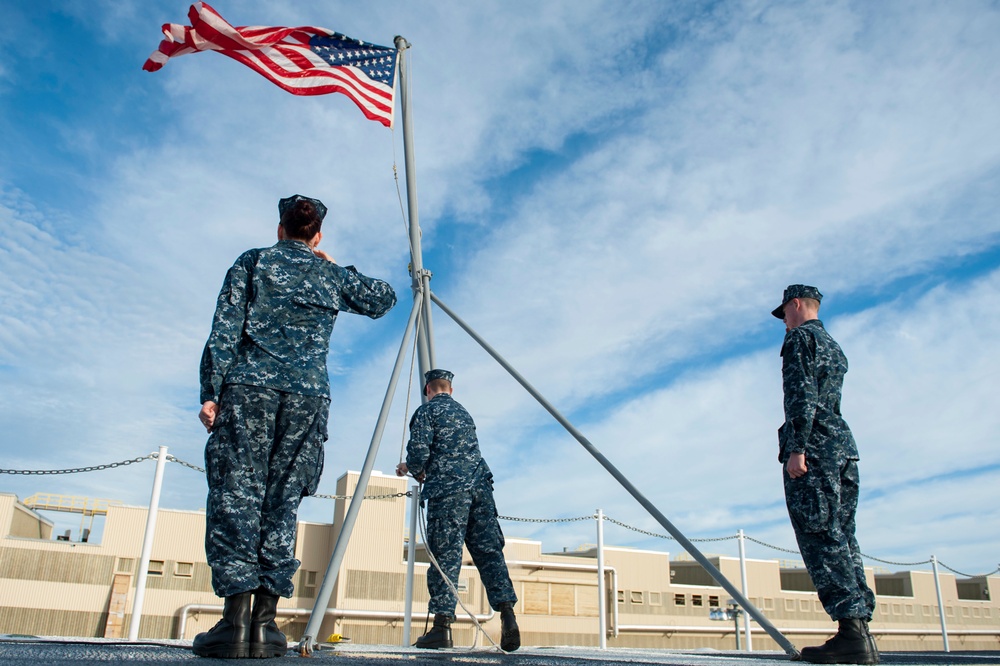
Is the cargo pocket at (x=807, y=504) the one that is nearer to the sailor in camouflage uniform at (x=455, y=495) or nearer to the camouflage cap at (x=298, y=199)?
the sailor in camouflage uniform at (x=455, y=495)

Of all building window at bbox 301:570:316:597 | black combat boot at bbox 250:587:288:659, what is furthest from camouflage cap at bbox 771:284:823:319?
building window at bbox 301:570:316:597

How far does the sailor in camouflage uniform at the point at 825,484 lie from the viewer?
282 cm

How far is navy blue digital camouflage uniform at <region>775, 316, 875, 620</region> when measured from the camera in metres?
2.90

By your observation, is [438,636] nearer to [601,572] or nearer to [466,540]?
[466,540]

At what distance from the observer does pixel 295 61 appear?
5109 millimetres

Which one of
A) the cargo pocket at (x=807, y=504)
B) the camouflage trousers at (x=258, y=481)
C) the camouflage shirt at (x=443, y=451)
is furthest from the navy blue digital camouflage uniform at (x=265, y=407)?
the cargo pocket at (x=807, y=504)

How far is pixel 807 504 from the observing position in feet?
9.84

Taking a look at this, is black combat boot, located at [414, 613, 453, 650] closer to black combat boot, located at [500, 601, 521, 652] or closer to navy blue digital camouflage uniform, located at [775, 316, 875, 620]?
black combat boot, located at [500, 601, 521, 652]

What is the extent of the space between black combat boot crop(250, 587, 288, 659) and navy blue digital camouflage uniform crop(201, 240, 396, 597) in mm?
38

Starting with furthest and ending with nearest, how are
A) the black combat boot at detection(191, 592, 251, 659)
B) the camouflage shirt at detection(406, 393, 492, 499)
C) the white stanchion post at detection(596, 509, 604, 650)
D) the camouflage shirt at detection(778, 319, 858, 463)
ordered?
the white stanchion post at detection(596, 509, 604, 650)
the camouflage shirt at detection(406, 393, 492, 499)
the camouflage shirt at detection(778, 319, 858, 463)
the black combat boot at detection(191, 592, 251, 659)

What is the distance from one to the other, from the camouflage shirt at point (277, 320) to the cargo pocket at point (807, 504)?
80.1 inches

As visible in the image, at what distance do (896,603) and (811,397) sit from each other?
49.5 metres

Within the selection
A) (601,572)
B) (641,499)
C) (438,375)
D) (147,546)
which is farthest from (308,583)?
(641,499)

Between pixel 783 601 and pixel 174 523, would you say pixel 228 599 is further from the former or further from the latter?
pixel 783 601
